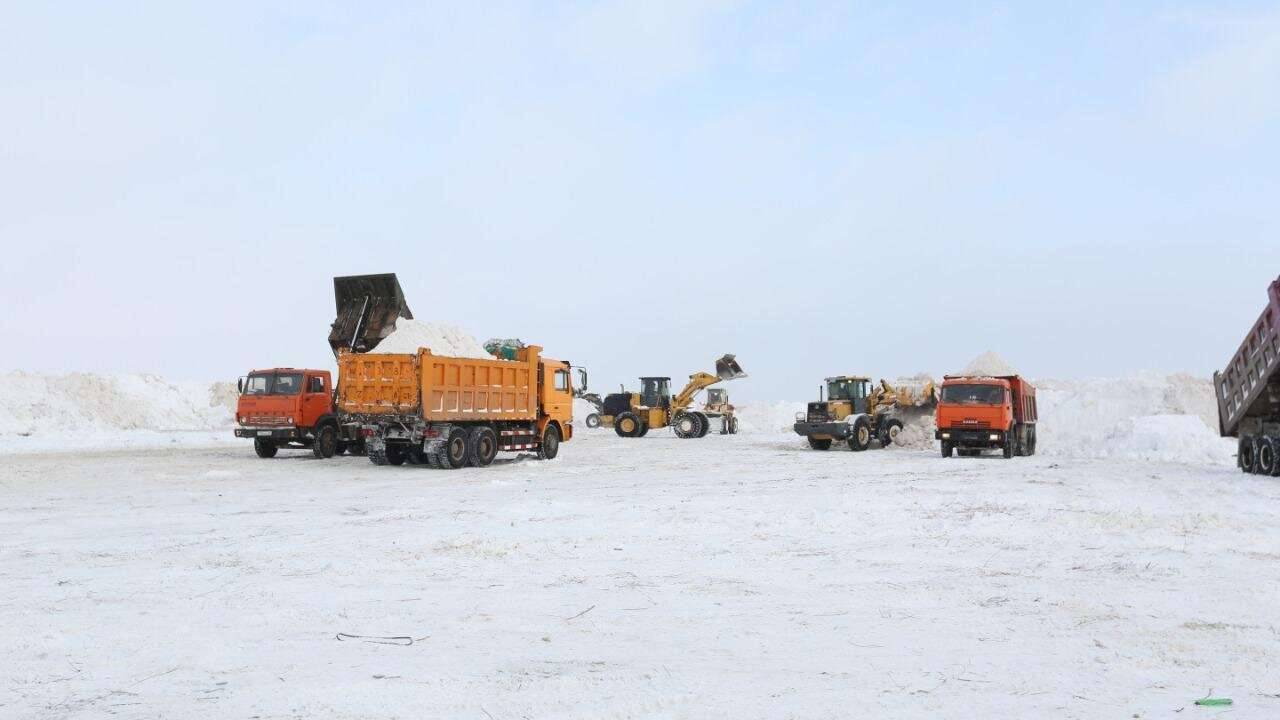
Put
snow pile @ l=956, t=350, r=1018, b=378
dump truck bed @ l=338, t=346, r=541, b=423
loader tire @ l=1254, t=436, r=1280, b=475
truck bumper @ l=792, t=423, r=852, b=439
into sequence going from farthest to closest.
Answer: snow pile @ l=956, t=350, r=1018, b=378 < truck bumper @ l=792, t=423, r=852, b=439 < dump truck bed @ l=338, t=346, r=541, b=423 < loader tire @ l=1254, t=436, r=1280, b=475

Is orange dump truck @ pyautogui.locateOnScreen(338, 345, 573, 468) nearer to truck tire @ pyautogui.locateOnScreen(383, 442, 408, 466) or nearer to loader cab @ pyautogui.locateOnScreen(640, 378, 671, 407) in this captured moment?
truck tire @ pyautogui.locateOnScreen(383, 442, 408, 466)

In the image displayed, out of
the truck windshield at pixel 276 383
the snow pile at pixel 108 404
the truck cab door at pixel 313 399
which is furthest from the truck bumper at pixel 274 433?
the snow pile at pixel 108 404

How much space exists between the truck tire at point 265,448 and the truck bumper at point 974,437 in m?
19.5

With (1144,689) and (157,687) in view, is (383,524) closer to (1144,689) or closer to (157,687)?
(157,687)

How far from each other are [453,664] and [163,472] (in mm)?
19072

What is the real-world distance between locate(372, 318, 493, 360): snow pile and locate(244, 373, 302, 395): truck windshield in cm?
323

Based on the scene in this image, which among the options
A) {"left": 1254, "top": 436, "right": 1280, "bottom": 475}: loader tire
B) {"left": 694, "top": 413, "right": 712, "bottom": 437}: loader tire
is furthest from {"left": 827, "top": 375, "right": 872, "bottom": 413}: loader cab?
{"left": 1254, "top": 436, "right": 1280, "bottom": 475}: loader tire

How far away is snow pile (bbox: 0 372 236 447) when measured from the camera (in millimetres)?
50188

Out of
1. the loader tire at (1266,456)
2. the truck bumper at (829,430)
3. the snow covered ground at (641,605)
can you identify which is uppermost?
the truck bumper at (829,430)

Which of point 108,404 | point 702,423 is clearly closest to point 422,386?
point 702,423

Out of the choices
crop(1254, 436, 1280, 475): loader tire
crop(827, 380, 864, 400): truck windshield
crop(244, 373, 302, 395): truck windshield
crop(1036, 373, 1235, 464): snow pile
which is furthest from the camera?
crop(827, 380, 864, 400): truck windshield

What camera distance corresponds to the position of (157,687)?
583 cm

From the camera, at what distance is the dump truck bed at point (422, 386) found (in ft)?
74.7

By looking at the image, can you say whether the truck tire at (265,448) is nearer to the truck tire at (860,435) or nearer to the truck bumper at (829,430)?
the truck bumper at (829,430)
